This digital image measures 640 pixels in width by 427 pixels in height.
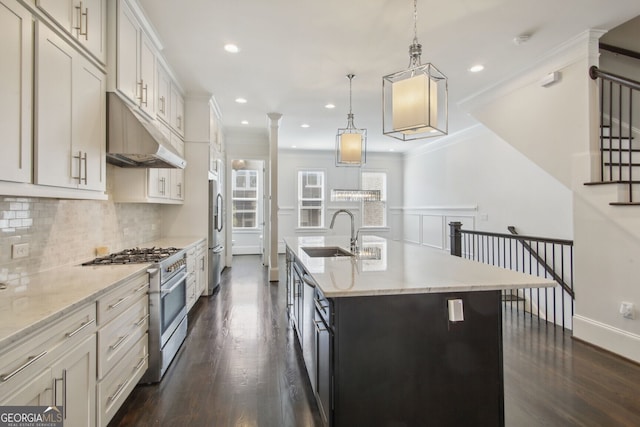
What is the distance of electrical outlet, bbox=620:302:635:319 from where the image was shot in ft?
9.07

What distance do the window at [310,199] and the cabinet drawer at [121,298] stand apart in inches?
262

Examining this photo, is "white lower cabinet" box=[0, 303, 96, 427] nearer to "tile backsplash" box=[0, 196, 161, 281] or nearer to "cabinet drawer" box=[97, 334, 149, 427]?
"cabinet drawer" box=[97, 334, 149, 427]

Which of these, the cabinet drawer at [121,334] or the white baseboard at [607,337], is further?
the white baseboard at [607,337]

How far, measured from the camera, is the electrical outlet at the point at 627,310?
2.76m

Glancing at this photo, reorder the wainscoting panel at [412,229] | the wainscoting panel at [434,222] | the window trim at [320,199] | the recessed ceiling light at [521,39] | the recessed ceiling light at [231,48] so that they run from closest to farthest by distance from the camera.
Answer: the recessed ceiling light at [521,39]
the recessed ceiling light at [231,48]
the wainscoting panel at [434,222]
the wainscoting panel at [412,229]
the window trim at [320,199]

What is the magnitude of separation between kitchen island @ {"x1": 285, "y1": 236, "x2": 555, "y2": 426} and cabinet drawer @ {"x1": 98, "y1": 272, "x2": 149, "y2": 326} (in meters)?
1.15

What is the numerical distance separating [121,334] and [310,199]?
23.5 feet

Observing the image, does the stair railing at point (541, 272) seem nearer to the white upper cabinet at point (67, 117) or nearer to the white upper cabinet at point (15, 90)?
the white upper cabinet at point (67, 117)

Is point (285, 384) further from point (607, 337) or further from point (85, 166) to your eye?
point (607, 337)

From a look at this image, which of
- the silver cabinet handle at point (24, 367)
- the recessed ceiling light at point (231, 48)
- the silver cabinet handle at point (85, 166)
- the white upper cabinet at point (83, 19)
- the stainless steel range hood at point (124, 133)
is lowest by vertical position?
the silver cabinet handle at point (24, 367)

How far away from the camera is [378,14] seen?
2664mm

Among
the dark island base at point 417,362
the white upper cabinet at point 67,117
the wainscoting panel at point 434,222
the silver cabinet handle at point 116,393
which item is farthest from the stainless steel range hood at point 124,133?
the wainscoting panel at point 434,222

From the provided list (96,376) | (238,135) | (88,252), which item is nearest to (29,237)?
(88,252)

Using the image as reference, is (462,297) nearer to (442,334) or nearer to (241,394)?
(442,334)
